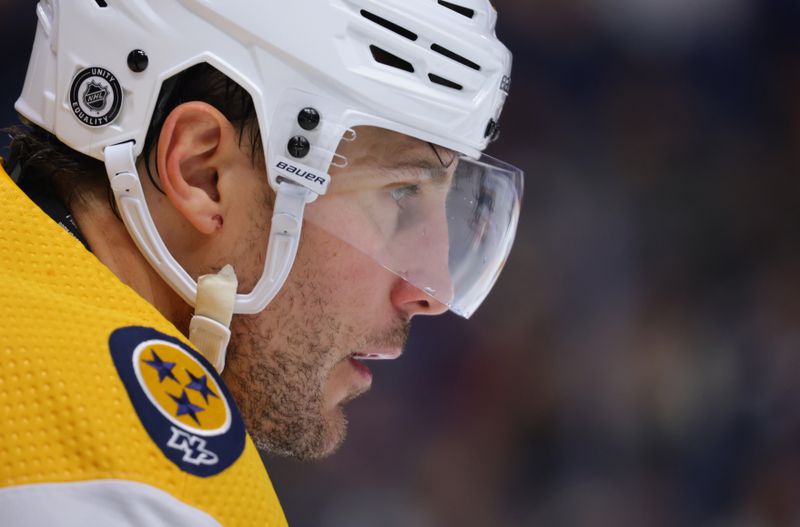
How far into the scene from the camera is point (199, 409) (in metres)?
1.01

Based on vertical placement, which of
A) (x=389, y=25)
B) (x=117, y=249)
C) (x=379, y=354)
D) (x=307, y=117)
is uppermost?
(x=389, y=25)

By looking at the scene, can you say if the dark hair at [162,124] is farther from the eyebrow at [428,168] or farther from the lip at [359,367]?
Result: the lip at [359,367]

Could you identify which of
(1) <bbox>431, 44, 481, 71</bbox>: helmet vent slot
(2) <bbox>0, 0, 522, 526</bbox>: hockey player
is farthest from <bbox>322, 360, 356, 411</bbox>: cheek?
(1) <bbox>431, 44, 481, 71</bbox>: helmet vent slot

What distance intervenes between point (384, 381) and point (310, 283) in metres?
1.41

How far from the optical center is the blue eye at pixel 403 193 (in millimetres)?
1488

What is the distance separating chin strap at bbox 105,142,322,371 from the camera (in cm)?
133

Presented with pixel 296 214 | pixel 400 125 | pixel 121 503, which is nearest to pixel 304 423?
pixel 296 214

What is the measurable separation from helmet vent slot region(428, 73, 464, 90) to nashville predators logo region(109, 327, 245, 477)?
57 centimetres

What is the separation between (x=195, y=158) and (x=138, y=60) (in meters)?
0.15

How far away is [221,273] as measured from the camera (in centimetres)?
138

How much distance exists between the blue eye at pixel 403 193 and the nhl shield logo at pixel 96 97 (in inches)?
15.4

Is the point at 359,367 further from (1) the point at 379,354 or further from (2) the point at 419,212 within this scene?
(2) the point at 419,212

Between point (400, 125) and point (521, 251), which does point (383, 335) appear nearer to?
point (400, 125)

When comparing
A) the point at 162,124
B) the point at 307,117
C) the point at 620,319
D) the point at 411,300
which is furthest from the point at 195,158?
the point at 620,319
